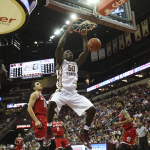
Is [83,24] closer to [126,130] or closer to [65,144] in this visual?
[126,130]

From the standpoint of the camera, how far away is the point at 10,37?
65.7 feet

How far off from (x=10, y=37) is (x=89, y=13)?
651 inches

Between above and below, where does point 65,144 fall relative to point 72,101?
below

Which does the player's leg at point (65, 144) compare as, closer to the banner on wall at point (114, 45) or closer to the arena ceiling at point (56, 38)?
the arena ceiling at point (56, 38)

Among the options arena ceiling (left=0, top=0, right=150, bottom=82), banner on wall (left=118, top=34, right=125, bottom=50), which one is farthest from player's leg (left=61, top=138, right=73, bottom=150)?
banner on wall (left=118, top=34, right=125, bottom=50)

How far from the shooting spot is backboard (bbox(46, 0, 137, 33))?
4785 mm

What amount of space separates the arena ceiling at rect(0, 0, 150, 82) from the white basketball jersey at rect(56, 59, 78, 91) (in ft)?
40.9

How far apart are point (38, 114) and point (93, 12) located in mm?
3029

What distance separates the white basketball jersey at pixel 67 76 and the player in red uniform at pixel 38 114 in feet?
1.68

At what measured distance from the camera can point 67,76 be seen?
166 inches

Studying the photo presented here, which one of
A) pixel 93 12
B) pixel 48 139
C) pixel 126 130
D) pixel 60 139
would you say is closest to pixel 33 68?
pixel 60 139

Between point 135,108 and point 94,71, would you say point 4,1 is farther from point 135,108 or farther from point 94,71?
point 94,71

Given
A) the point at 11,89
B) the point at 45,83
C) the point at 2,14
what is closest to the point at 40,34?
the point at 45,83

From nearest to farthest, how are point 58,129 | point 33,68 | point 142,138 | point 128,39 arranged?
point 58,129
point 142,138
point 33,68
point 128,39
